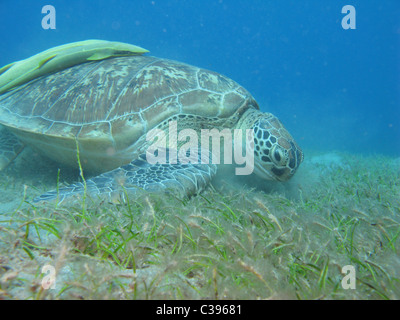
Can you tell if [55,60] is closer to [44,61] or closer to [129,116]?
[44,61]

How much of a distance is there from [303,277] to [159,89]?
294 cm

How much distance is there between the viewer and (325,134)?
37.8 metres

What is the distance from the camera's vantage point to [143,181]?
2.23 metres

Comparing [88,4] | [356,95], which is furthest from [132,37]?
[356,95]

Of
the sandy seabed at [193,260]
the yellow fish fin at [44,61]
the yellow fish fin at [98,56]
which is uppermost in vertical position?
the yellow fish fin at [98,56]

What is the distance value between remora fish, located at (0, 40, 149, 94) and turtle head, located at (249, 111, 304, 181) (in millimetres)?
2958

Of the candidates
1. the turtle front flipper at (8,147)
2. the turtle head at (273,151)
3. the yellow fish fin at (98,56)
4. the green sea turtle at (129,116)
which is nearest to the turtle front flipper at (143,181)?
the green sea turtle at (129,116)

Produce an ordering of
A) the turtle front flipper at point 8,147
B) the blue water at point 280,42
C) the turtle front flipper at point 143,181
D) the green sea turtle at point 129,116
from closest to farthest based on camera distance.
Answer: the turtle front flipper at point 143,181 → the green sea turtle at point 129,116 → the turtle front flipper at point 8,147 → the blue water at point 280,42

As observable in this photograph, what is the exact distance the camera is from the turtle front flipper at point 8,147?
3.44 m

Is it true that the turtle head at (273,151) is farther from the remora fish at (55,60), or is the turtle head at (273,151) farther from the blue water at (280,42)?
the blue water at (280,42)

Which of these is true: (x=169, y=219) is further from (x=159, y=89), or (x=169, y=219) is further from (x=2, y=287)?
(x=159, y=89)

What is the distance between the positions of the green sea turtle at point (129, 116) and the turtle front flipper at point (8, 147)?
13 mm

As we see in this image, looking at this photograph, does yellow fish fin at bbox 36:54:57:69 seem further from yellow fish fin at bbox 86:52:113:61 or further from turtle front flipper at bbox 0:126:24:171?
turtle front flipper at bbox 0:126:24:171

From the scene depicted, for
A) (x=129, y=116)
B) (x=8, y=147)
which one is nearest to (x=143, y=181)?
(x=129, y=116)
